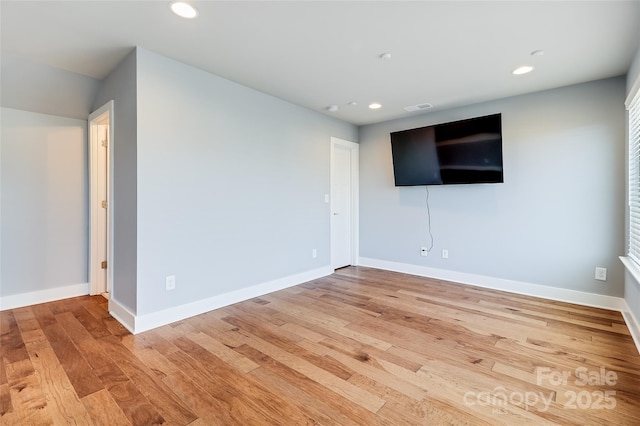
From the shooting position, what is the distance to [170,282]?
2686 millimetres

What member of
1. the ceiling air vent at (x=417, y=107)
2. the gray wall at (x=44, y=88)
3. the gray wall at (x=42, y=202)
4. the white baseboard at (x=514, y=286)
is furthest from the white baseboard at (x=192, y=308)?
the ceiling air vent at (x=417, y=107)

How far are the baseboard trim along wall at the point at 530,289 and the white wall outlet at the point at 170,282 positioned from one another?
10.3ft

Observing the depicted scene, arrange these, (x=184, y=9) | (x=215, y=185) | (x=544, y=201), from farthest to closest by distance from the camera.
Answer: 1. (x=544, y=201)
2. (x=215, y=185)
3. (x=184, y=9)

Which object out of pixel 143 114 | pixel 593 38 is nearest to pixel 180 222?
pixel 143 114

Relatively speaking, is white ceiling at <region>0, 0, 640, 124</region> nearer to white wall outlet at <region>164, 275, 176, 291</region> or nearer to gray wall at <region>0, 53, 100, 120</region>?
gray wall at <region>0, 53, 100, 120</region>

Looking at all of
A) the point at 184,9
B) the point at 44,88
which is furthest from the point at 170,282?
the point at 44,88

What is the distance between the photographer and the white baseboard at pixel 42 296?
2982mm

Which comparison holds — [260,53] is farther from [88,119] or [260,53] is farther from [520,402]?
[520,402]

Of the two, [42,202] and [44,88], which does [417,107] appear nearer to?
[44,88]

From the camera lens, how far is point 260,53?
2529 mm

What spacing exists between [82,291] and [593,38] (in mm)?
5456

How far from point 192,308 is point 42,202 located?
2064 millimetres

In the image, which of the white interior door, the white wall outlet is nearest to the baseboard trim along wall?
the white interior door

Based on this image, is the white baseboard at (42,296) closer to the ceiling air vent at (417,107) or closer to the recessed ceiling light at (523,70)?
the ceiling air vent at (417,107)
